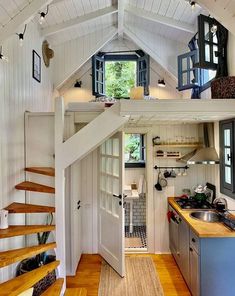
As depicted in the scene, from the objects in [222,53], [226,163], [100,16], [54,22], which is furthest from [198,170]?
[54,22]

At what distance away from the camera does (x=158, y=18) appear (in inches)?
159

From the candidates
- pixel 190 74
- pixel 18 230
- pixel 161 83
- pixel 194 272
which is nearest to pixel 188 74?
pixel 190 74

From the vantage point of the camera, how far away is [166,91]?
510 centimetres

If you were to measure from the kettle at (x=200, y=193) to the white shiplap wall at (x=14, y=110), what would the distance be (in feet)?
8.44

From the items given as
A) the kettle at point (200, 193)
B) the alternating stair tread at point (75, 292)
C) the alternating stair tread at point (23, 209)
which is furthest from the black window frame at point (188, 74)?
the alternating stair tread at point (75, 292)

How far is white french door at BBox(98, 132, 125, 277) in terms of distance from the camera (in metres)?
3.73

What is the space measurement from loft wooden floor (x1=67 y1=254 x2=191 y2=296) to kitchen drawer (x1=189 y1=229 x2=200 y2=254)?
28.7 inches

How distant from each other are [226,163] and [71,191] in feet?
7.10

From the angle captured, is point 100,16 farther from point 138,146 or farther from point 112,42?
point 138,146

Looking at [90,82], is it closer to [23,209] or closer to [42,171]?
[42,171]

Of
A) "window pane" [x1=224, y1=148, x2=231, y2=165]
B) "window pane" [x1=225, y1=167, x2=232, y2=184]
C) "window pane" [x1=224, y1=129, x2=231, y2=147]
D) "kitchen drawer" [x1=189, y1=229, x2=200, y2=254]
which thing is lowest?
"kitchen drawer" [x1=189, y1=229, x2=200, y2=254]

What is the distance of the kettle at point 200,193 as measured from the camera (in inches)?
158

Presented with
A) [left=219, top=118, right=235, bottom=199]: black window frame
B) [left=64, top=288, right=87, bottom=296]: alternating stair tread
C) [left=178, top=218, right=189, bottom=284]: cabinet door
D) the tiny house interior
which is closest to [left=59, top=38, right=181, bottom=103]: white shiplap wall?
the tiny house interior

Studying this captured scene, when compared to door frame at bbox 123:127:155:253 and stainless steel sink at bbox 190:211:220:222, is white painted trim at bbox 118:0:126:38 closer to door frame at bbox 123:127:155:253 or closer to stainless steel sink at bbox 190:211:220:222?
door frame at bbox 123:127:155:253
